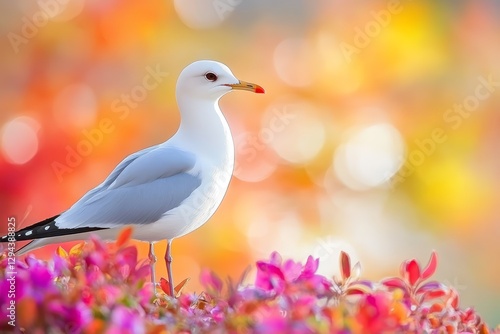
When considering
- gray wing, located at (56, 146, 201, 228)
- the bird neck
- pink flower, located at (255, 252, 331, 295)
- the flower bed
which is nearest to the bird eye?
the bird neck

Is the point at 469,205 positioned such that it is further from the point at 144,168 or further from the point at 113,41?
the point at 144,168

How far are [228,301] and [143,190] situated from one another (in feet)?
4.61

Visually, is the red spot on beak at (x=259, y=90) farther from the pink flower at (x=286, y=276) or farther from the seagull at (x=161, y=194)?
the pink flower at (x=286, y=276)

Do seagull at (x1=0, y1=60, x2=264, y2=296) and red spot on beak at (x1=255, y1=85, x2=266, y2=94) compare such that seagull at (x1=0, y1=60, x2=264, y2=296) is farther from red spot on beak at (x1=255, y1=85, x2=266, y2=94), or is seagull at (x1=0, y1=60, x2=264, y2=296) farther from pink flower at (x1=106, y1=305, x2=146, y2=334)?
pink flower at (x1=106, y1=305, x2=146, y2=334)

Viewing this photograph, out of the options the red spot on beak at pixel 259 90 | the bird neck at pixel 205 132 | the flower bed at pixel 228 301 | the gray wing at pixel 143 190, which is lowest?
the flower bed at pixel 228 301

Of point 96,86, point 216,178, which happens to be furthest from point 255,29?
point 216,178

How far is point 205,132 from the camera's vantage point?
294 centimetres

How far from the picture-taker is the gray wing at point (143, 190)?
270 centimetres

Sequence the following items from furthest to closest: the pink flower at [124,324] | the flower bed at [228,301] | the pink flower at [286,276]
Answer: the pink flower at [286,276], the flower bed at [228,301], the pink flower at [124,324]

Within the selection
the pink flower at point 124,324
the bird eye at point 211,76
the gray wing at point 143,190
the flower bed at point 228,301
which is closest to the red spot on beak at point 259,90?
the bird eye at point 211,76

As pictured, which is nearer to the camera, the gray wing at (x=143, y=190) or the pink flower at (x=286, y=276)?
the pink flower at (x=286, y=276)

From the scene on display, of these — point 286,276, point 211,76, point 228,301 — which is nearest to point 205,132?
point 211,76

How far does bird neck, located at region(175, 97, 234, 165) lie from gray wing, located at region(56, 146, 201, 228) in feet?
0.28

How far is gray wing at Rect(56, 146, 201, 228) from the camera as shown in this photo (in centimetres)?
270
